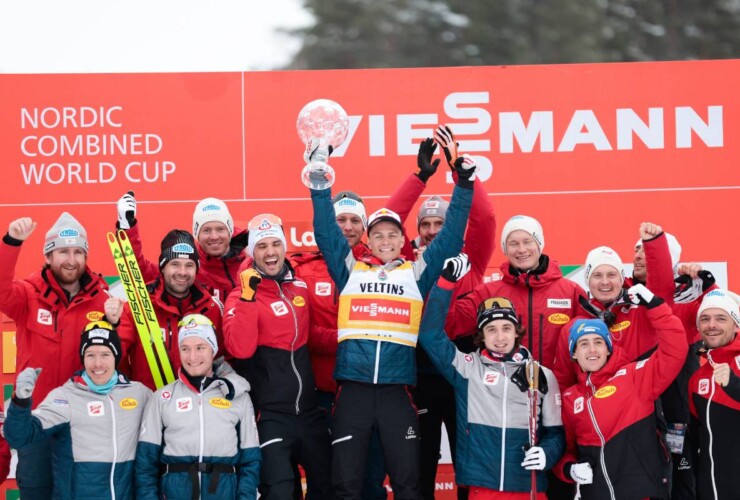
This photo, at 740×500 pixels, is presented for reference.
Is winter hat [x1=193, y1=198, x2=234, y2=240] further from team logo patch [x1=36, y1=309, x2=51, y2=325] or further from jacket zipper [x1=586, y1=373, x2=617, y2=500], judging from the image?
jacket zipper [x1=586, y1=373, x2=617, y2=500]

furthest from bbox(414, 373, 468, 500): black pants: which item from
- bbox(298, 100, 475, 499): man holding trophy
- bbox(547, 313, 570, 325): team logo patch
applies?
bbox(547, 313, 570, 325): team logo patch

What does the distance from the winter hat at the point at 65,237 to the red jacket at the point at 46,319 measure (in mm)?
162

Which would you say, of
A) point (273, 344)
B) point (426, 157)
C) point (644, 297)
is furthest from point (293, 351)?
point (644, 297)

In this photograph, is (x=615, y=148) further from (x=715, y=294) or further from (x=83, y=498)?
(x=83, y=498)

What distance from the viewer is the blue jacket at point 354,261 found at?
17.6ft

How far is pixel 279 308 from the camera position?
5570mm

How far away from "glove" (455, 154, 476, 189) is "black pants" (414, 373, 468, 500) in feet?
3.89

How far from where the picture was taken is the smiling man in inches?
209

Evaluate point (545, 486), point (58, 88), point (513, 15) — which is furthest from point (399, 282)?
point (513, 15)

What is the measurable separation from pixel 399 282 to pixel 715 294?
1757mm

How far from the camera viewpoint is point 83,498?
5.14 m

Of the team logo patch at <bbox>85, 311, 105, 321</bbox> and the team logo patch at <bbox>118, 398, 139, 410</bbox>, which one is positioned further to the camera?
the team logo patch at <bbox>85, 311, 105, 321</bbox>

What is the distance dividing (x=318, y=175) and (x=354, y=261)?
56cm

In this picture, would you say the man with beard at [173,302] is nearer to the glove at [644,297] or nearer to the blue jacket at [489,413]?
the blue jacket at [489,413]
